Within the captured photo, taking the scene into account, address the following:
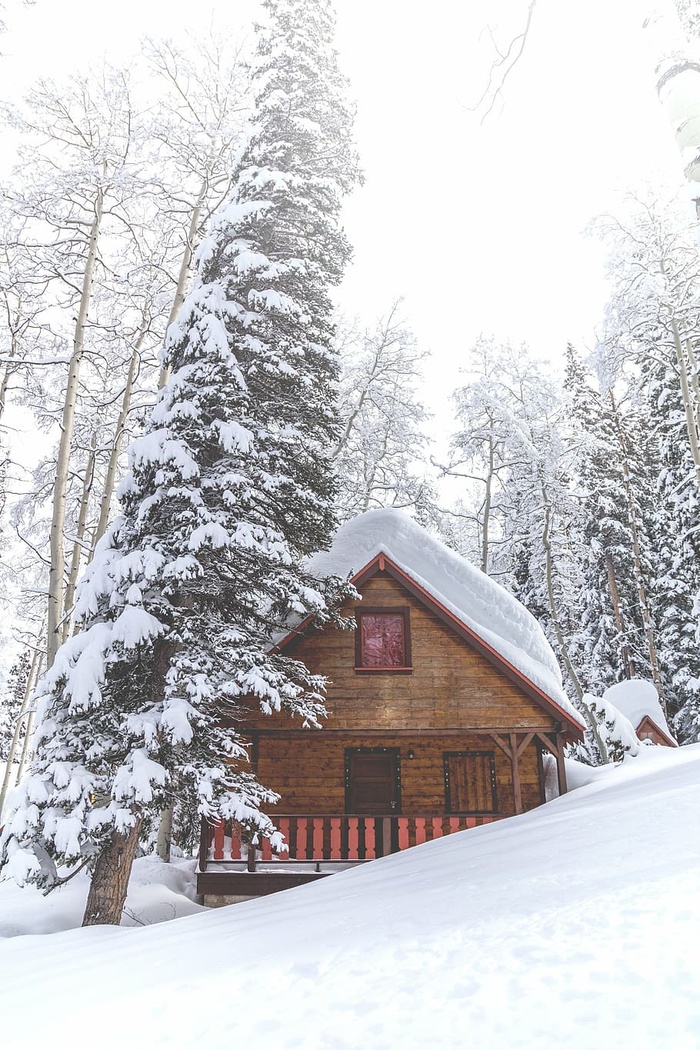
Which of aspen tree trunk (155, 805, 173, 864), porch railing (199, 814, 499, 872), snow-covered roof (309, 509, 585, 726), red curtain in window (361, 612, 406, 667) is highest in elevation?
snow-covered roof (309, 509, 585, 726)

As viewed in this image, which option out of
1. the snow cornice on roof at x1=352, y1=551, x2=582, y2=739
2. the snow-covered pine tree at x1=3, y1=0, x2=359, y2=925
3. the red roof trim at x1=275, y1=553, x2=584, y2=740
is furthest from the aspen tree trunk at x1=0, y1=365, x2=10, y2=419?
the snow cornice on roof at x1=352, y1=551, x2=582, y2=739

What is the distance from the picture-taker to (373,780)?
1434 cm

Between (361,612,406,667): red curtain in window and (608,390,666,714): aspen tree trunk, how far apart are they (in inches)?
544

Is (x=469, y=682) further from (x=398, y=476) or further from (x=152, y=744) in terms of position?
(x=398, y=476)

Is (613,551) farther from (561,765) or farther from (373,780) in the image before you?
(373,780)

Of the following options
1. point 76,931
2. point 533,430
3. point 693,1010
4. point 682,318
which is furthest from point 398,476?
point 693,1010

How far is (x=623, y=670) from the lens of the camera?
2753cm

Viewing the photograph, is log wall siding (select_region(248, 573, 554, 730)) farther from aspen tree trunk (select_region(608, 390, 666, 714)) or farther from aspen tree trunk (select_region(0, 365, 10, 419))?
aspen tree trunk (select_region(608, 390, 666, 714))

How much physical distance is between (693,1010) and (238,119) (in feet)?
53.1

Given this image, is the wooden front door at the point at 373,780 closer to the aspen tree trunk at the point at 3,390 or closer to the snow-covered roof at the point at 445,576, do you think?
the snow-covered roof at the point at 445,576

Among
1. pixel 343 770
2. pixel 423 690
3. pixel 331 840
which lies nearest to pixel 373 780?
pixel 343 770

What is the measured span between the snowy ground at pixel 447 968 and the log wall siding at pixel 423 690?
807cm

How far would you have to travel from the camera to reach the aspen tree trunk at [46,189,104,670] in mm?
10812

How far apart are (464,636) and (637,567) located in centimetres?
1629
